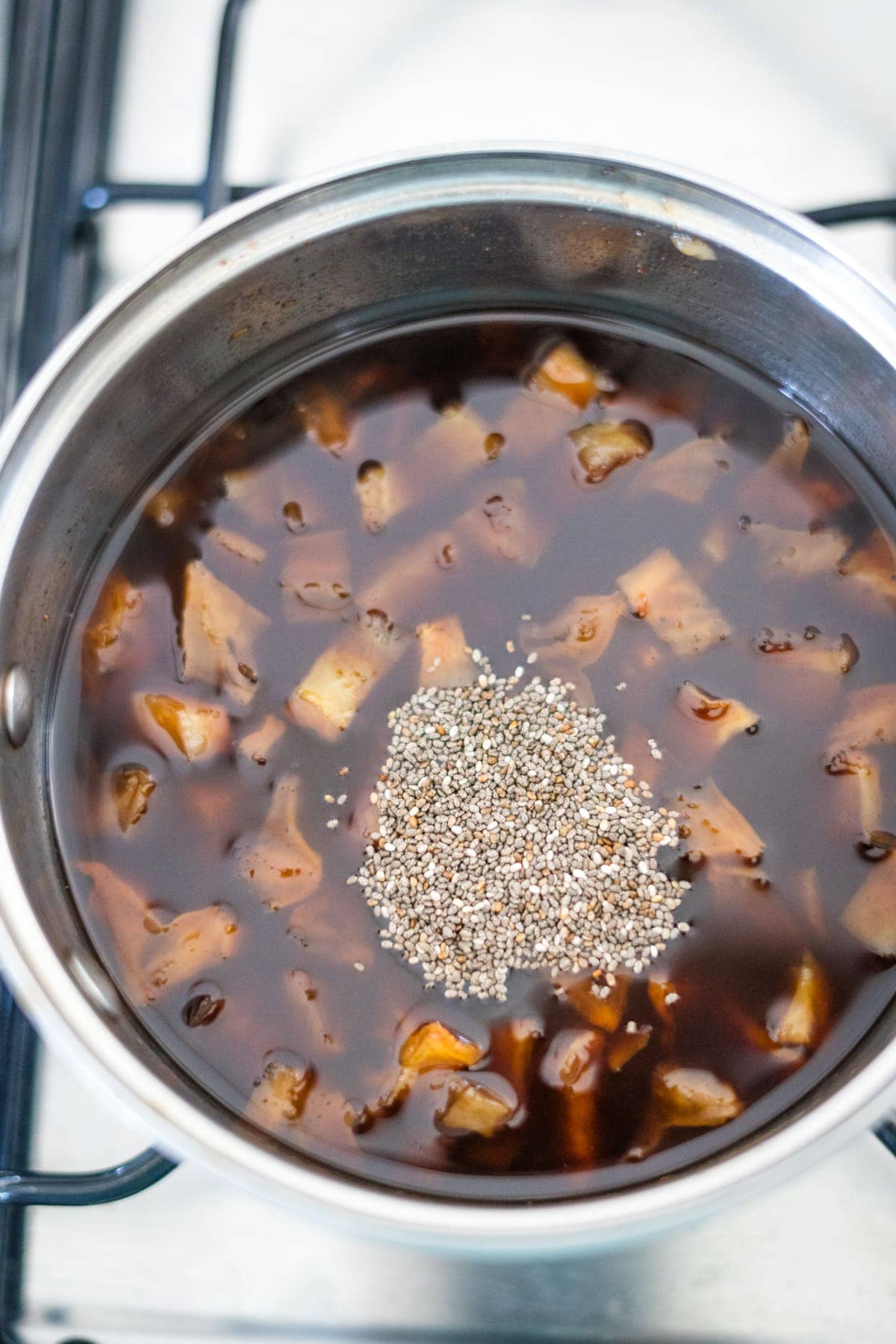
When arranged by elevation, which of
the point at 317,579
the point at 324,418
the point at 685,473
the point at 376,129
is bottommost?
the point at 317,579

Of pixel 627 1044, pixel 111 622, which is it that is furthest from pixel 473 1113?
pixel 111 622

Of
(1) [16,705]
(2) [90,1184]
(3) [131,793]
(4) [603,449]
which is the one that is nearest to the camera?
(2) [90,1184]

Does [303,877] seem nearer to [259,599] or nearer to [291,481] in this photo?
[259,599]

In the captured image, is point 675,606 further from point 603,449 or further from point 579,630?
point 603,449

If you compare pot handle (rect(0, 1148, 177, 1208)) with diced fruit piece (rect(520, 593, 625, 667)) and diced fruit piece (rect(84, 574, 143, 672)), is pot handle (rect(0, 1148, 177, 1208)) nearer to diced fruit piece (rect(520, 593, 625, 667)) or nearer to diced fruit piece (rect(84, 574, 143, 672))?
diced fruit piece (rect(84, 574, 143, 672))

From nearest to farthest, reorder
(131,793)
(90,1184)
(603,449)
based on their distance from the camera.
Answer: (90,1184) < (131,793) < (603,449)

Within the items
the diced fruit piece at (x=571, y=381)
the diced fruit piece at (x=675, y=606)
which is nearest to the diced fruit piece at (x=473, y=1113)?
the diced fruit piece at (x=675, y=606)

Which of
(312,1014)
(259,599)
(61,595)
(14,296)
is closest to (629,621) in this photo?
(259,599)

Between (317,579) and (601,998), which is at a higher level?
(317,579)
